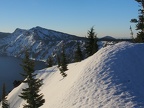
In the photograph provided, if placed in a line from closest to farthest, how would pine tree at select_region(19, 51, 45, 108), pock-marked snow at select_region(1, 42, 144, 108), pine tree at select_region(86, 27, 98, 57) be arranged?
1. pock-marked snow at select_region(1, 42, 144, 108)
2. pine tree at select_region(19, 51, 45, 108)
3. pine tree at select_region(86, 27, 98, 57)

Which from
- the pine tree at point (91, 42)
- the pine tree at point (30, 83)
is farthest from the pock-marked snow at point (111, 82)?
the pine tree at point (91, 42)

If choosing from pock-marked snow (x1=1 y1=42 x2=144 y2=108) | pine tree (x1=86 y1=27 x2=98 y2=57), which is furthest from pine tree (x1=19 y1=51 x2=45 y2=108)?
pine tree (x1=86 y1=27 x2=98 y2=57)

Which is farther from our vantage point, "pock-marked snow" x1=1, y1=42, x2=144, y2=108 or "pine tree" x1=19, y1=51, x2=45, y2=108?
"pine tree" x1=19, y1=51, x2=45, y2=108

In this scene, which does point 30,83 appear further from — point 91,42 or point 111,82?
point 91,42

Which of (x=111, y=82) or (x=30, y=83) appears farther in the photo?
(x=30, y=83)

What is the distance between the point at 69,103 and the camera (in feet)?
80.6

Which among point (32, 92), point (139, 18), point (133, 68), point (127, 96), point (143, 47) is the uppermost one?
point (139, 18)

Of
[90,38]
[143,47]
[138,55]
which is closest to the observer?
[138,55]

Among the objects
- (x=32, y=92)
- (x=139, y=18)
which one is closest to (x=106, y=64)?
(x=32, y=92)

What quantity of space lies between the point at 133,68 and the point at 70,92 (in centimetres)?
794

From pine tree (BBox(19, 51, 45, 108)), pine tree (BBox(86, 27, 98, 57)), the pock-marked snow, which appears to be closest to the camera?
the pock-marked snow

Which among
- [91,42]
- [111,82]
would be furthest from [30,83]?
[91,42]

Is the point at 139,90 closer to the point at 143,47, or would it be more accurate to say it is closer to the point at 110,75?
the point at 110,75

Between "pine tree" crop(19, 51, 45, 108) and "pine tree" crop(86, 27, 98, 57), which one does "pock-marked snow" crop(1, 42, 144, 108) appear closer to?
"pine tree" crop(19, 51, 45, 108)
